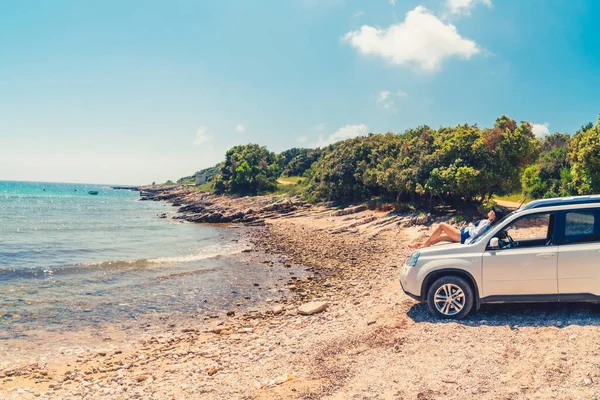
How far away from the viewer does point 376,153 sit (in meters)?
45.4

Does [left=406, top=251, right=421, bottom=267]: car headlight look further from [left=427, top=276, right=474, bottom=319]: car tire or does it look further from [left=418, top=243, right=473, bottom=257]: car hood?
[left=427, top=276, right=474, bottom=319]: car tire

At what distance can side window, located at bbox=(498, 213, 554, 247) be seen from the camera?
7.42 m

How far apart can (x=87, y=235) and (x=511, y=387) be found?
120 feet

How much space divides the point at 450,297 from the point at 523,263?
152cm

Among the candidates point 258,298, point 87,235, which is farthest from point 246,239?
point 258,298

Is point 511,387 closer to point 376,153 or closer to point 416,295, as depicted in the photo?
point 416,295

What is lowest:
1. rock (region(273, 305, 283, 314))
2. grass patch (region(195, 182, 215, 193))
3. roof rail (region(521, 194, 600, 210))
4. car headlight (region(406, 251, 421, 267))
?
rock (region(273, 305, 283, 314))

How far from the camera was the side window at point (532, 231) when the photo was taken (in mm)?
7418

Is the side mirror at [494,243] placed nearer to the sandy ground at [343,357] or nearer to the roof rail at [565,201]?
the roof rail at [565,201]

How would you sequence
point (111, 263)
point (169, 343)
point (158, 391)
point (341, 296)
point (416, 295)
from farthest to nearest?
point (111, 263) < point (341, 296) < point (169, 343) < point (416, 295) < point (158, 391)

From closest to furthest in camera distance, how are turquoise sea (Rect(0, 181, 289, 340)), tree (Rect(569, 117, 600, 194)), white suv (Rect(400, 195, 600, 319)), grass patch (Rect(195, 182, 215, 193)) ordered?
white suv (Rect(400, 195, 600, 319)), turquoise sea (Rect(0, 181, 289, 340)), tree (Rect(569, 117, 600, 194)), grass patch (Rect(195, 182, 215, 193))

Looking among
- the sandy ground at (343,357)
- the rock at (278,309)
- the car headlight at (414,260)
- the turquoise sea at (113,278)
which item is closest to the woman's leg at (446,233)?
the car headlight at (414,260)

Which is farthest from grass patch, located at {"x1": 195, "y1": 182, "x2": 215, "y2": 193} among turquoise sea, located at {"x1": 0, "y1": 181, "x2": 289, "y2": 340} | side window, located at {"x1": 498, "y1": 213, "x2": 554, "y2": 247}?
side window, located at {"x1": 498, "y1": 213, "x2": 554, "y2": 247}

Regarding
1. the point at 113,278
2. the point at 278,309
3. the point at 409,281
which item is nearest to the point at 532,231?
the point at 409,281
